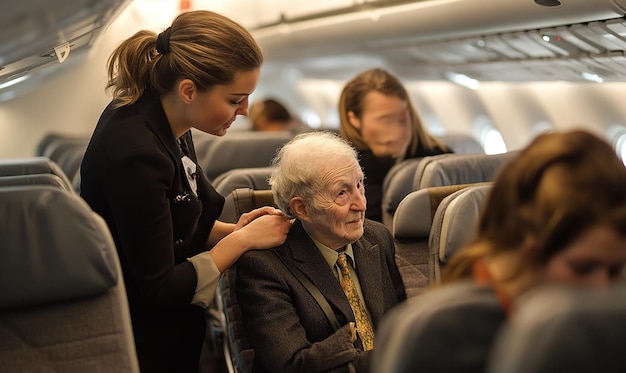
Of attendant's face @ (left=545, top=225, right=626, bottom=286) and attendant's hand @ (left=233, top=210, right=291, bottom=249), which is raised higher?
attendant's face @ (left=545, top=225, right=626, bottom=286)

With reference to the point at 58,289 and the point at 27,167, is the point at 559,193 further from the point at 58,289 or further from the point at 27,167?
the point at 27,167

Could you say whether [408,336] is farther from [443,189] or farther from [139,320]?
[443,189]

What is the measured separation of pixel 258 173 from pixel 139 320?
124 centimetres

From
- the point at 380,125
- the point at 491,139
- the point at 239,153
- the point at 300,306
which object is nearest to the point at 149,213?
the point at 300,306

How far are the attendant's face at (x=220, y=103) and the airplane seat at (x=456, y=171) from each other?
1.16m

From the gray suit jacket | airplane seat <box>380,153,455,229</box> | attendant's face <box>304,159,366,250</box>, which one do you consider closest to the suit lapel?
the gray suit jacket

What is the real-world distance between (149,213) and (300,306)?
60 cm

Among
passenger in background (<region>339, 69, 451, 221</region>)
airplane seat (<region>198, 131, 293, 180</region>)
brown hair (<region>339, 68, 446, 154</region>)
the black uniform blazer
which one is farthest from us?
airplane seat (<region>198, 131, 293, 180</region>)

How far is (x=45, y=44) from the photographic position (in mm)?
2197

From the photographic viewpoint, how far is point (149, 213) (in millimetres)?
2490

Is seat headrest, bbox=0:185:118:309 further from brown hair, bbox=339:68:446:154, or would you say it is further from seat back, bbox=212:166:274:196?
brown hair, bbox=339:68:446:154

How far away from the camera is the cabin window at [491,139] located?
26.1 ft

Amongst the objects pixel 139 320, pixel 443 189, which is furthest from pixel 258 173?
pixel 139 320

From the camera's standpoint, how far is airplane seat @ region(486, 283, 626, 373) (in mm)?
1245
